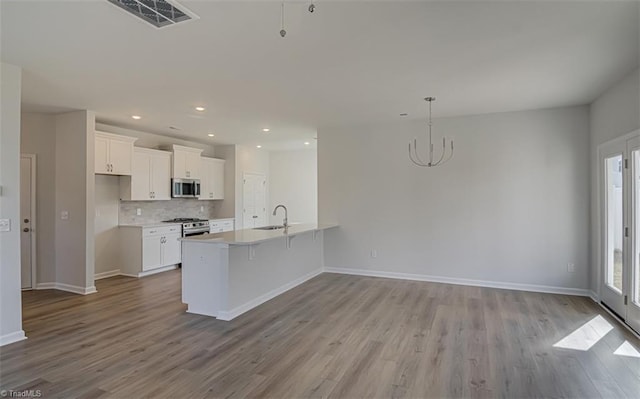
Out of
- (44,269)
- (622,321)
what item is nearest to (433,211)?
(622,321)

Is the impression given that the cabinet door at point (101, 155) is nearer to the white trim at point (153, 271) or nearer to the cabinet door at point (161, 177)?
the cabinet door at point (161, 177)

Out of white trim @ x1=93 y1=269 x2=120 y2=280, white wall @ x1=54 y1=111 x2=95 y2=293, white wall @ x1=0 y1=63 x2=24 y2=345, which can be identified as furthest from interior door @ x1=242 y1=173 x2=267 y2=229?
white wall @ x1=0 y1=63 x2=24 y2=345

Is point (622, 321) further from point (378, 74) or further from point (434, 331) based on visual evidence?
point (378, 74)

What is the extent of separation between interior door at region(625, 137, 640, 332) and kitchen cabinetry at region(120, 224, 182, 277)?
6.15 metres

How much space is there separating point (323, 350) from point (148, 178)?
491 centimetres

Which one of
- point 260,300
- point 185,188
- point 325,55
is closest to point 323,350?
point 260,300

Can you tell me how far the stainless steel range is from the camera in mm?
6836

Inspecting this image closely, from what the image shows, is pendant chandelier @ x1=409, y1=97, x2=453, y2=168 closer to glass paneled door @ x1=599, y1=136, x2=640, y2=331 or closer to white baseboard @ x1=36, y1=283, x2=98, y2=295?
glass paneled door @ x1=599, y1=136, x2=640, y2=331

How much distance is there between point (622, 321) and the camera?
150 inches

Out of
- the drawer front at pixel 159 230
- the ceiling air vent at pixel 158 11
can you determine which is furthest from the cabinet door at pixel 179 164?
the ceiling air vent at pixel 158 11

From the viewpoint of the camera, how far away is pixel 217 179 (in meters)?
8.22

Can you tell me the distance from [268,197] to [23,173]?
5329 mm

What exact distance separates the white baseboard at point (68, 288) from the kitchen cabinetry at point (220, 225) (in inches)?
106

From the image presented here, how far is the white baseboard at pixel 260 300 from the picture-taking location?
4.00 metres
